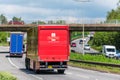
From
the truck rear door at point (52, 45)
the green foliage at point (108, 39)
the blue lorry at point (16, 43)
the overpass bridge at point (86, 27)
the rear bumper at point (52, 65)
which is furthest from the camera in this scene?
the green foliage at point (108, 39)

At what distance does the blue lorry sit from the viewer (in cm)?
7175

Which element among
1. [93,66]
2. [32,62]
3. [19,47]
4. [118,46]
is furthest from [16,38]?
[118,46]

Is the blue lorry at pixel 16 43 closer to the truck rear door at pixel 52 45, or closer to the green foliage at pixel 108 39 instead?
the truck rear door at pixel 52 45

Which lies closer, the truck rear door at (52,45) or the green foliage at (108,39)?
the truck rear door at (52,45)

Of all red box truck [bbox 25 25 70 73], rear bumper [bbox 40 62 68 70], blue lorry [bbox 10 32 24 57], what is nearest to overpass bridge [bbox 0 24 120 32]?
blue lorry [bbox 10 32 24 57]

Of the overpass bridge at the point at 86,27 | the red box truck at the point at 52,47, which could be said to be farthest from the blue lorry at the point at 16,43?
the red box truck at the point at 52,47

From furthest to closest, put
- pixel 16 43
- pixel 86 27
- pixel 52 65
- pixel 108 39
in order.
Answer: pixel 108 39
pixel 86 27
pixel 16 43
pixel 52 65

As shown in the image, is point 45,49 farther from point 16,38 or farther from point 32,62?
point 16,38

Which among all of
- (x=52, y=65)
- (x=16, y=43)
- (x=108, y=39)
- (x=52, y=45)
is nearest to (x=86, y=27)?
(x=16, y=43)

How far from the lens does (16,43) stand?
7294 cm

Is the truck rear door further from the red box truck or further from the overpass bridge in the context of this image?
the overpass bridge

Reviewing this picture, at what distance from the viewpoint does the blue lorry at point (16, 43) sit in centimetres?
7175

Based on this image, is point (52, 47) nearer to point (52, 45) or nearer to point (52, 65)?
point (52, 45)

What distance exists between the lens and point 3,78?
15.5 meters
